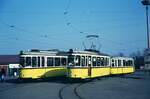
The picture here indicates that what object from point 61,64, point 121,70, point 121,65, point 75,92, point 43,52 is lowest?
point 75,92

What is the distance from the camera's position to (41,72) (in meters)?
28.7

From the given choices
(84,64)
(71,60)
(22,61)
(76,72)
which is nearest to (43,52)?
(22,61)

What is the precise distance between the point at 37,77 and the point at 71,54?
4.04m

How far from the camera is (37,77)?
1129 inches

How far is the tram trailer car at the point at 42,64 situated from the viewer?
2792 cm

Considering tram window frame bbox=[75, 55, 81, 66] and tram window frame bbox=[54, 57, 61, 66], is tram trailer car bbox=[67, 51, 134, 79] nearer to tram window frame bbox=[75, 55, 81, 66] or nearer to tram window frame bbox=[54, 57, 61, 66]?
tram window frame bbox=[75, 55, 81, 66]

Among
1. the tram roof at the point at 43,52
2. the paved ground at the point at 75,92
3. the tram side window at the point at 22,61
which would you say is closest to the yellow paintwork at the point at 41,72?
the tram side window at the point at 22,61

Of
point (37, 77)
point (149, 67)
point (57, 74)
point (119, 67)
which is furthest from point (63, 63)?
point (119, 67)

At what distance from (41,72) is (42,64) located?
0.68 metres

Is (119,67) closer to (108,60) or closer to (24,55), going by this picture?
(108,60)

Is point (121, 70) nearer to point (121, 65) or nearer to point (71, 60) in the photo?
point (121, 65)

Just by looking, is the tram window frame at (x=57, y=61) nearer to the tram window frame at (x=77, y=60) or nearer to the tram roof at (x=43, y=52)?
the tram roof at (x=43, y=52)

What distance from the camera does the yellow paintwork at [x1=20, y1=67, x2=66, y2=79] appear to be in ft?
91.7

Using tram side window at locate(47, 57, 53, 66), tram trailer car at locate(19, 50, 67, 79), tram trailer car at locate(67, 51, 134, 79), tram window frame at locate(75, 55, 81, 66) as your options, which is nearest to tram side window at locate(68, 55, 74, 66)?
tram trailer car at locate(67, 51, 134, 79)
